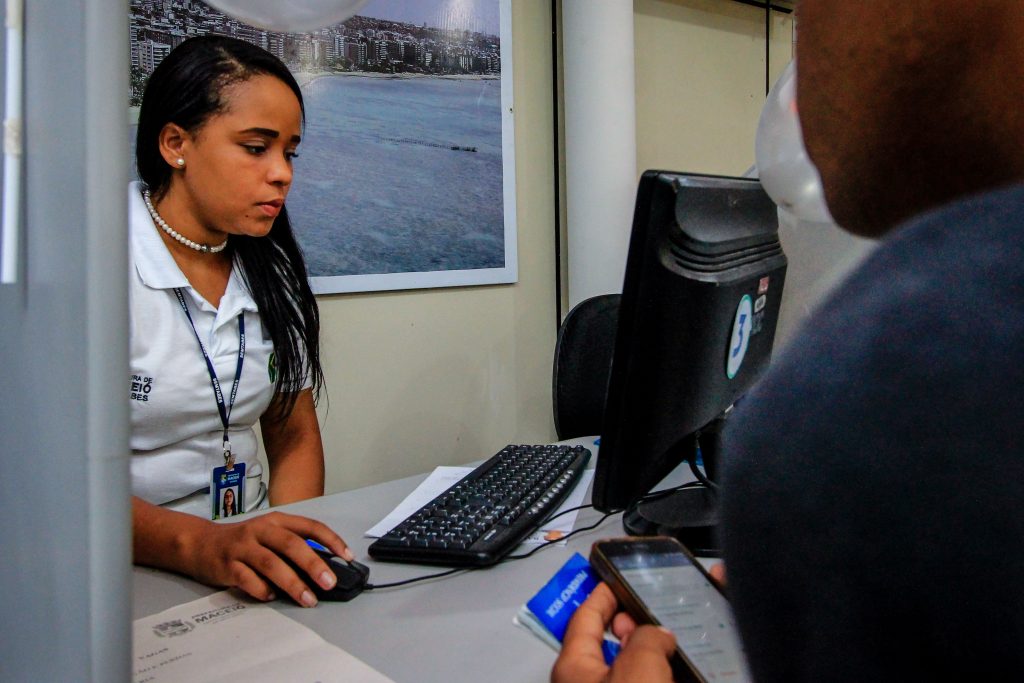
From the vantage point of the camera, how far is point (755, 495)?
23 centimetres

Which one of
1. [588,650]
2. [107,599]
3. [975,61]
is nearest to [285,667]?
[588,650]

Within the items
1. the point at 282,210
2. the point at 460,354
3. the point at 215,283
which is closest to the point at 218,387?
the point at 215,283

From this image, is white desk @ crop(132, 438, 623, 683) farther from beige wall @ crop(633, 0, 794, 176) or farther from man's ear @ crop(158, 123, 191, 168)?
beige wall @ crop(633, 0, 794, 176)

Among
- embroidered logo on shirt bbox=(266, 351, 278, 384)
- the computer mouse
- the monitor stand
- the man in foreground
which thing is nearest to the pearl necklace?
embroidered logo on shirt bbox=(266, 351, 278, 384)

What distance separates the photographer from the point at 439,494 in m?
1.07

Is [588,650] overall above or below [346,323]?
below

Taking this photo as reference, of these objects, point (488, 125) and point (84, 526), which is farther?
point (488, 125)

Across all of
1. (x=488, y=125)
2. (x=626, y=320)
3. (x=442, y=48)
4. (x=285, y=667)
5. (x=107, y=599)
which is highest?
(x=442, y=48)

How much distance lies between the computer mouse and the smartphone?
24cm

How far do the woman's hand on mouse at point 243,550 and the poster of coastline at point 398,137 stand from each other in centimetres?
119

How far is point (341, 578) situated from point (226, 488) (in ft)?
1.82

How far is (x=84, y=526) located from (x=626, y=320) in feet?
1.81

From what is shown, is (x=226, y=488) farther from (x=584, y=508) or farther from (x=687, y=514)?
(x=687, y=514)

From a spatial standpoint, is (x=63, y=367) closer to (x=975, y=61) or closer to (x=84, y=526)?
(x=84, y=526)
